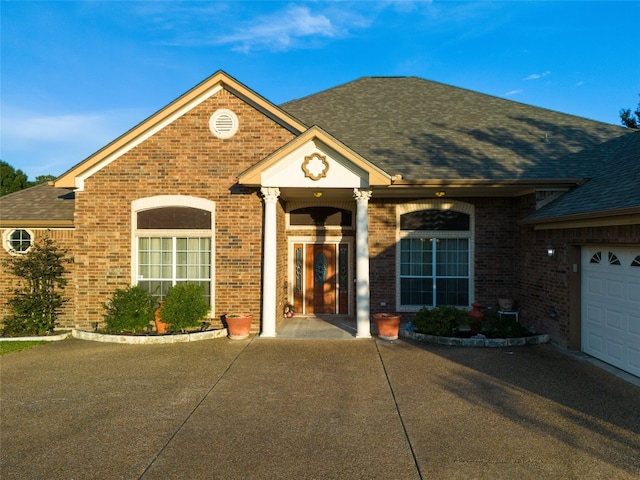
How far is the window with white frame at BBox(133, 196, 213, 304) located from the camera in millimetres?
10391

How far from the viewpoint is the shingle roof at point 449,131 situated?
1029 centimetres

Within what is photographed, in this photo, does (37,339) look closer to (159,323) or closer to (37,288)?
(37,288)

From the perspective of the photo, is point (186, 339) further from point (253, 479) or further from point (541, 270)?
point (541, 270)

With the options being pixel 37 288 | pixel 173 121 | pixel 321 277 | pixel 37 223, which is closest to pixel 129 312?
pixel 37 288

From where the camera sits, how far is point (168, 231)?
10.5 metres

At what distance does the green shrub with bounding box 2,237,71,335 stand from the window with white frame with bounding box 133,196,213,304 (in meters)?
2.02

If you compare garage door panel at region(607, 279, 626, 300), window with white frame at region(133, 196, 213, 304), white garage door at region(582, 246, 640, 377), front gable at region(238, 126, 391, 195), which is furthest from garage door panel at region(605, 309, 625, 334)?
window with white frame at region(133, 196, 213, 304)

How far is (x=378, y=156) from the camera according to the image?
10867 mm

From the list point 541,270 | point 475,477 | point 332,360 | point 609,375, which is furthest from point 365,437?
point 541,270

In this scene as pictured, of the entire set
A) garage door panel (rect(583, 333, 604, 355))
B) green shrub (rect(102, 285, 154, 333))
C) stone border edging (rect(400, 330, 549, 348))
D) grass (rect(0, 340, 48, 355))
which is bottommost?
grass (rect(0, 340, 48, 355))

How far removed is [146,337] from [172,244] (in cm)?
245

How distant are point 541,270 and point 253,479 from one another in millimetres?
A: 8399

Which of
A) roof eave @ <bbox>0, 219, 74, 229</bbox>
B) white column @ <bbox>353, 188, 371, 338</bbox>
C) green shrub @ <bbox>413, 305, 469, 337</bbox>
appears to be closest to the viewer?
green shrub @ <bbox>413, 305, 469, 337</bbox>

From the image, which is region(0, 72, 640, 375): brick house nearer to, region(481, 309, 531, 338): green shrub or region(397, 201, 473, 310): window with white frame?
region(397, 201, 473, 310): window with white frame
